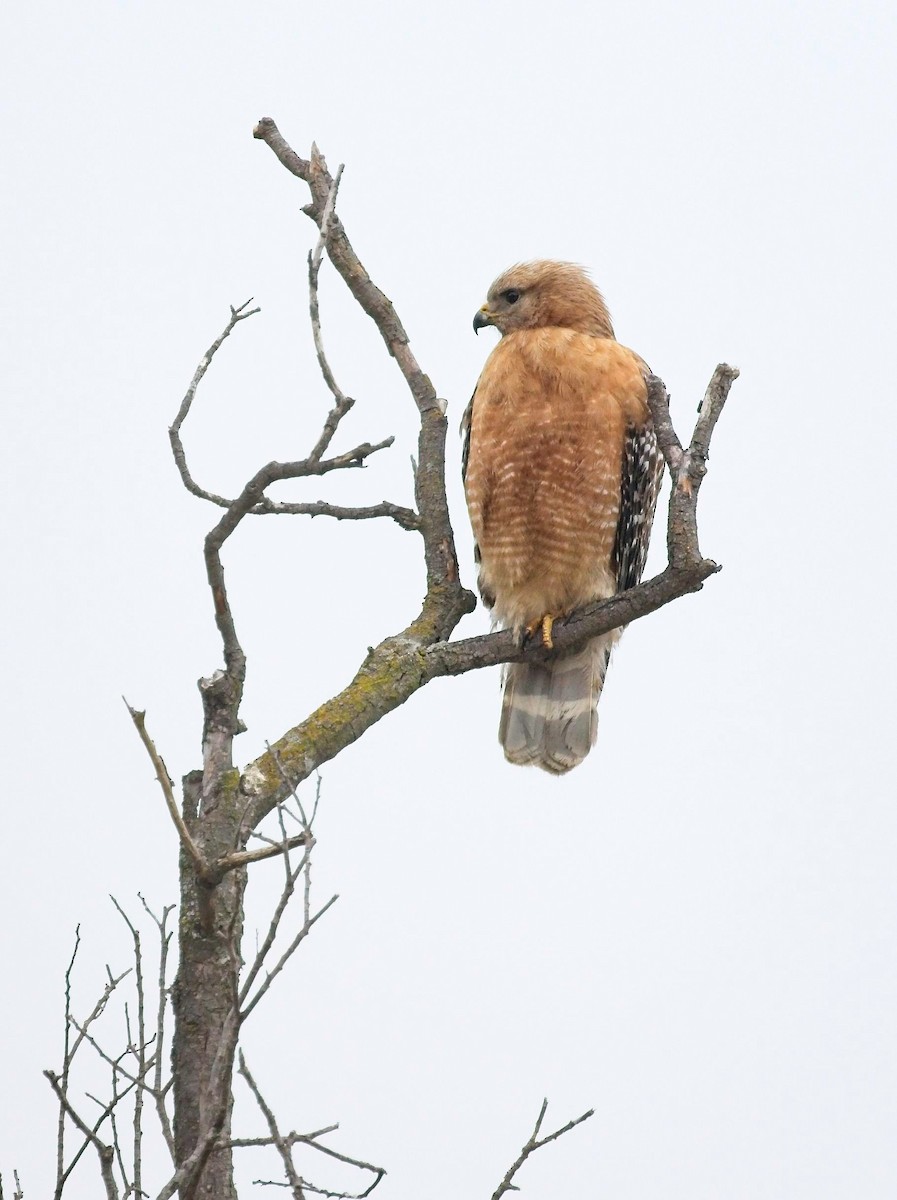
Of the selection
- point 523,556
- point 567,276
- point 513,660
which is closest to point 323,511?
point 513,660

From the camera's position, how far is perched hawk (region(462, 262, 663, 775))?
509 cm

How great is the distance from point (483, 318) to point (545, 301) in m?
0.28

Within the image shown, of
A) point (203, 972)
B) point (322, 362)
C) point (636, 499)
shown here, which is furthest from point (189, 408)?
point (636, 499)

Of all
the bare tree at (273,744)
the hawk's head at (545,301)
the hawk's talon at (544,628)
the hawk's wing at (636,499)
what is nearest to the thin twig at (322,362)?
the bare tree at (273,744)

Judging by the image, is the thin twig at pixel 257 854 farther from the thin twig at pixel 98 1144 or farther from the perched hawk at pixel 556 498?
the perched hawk at pixel 556 498

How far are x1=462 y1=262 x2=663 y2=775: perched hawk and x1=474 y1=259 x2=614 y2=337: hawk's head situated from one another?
0.08 m

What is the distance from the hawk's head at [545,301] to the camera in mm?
5551

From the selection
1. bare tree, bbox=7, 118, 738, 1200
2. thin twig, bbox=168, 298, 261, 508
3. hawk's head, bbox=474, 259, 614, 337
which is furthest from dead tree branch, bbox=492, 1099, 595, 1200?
hawk's head, bbox=474, 259, 614, 337

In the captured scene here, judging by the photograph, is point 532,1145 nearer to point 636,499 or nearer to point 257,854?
point 257,854

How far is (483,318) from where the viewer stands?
5.74m

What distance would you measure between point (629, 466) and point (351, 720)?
1804 millimetres

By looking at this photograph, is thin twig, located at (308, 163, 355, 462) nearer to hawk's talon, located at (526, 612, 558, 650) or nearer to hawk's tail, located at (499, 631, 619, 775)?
hawk's talon, located at (526, 612, 558, 650)

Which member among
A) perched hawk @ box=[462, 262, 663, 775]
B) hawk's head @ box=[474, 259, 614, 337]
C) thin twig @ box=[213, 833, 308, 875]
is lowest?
thin twig @ box=[213, 833, 308, 875]

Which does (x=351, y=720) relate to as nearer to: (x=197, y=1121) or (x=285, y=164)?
(x=197, y=1121)
